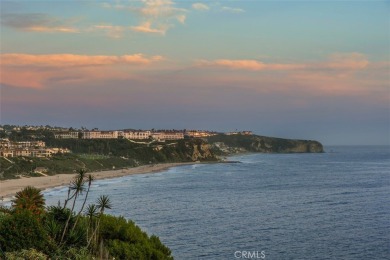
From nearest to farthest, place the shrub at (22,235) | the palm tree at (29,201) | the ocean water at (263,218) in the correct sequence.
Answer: the shrub at (22,235), the palm tree at (29,201), the ocean water at (263,218)

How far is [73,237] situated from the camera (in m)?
31.4

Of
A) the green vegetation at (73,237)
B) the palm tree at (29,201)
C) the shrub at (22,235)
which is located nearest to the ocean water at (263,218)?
the green vegetation at (73,237)

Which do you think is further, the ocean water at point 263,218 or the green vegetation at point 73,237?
the ocean water at point 263,218

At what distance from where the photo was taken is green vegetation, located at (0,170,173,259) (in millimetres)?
28406

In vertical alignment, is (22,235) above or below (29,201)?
below

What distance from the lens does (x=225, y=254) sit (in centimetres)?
4562

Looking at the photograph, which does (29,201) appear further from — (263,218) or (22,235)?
(263,218)

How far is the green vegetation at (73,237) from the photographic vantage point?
28406mm

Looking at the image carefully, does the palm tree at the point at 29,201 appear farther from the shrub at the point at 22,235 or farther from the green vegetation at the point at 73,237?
the shrub at the point at 22,235

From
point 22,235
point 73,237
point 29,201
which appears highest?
point 29,201

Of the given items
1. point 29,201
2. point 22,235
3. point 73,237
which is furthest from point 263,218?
point 22,235

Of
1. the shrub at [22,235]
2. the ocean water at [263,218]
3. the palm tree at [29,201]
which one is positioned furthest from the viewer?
the ocean water at [263,218]

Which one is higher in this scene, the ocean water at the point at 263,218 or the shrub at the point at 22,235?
the shrub at the point at 22,235

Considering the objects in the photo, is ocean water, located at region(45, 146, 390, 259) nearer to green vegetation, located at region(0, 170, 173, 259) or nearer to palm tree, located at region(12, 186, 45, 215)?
green vegetation, located at region(0, 170, 173, 259)
